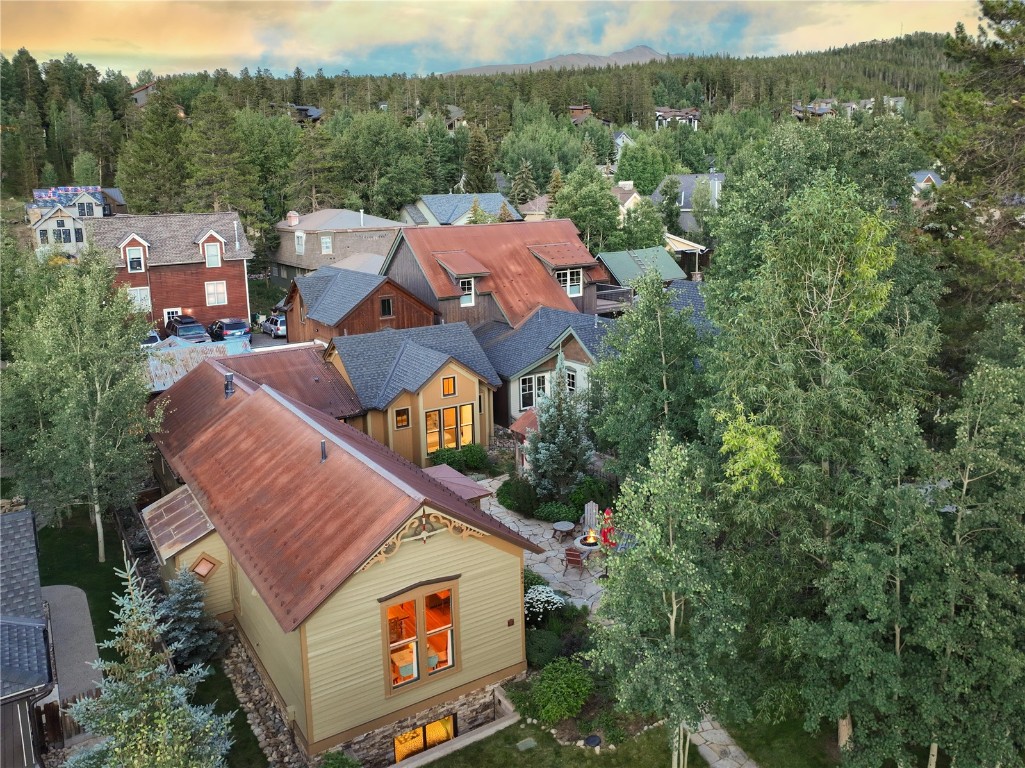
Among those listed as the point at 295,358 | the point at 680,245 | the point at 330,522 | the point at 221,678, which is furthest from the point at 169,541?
the point at 680,245

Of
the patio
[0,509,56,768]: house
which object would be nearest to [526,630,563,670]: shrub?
the patio

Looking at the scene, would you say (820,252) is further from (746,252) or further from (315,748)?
(315,748)

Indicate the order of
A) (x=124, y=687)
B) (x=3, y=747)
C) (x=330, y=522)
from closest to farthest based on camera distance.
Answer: (x=124, y=687) < (x=3, y=747) < (x=330, y=522)

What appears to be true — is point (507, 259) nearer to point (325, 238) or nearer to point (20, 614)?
point (325, 238)

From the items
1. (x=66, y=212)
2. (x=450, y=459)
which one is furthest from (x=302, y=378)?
(x=66, y=212)

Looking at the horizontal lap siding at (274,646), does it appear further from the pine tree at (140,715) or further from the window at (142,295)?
the window at (142,295)

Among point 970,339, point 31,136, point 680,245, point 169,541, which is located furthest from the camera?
point 31,136
